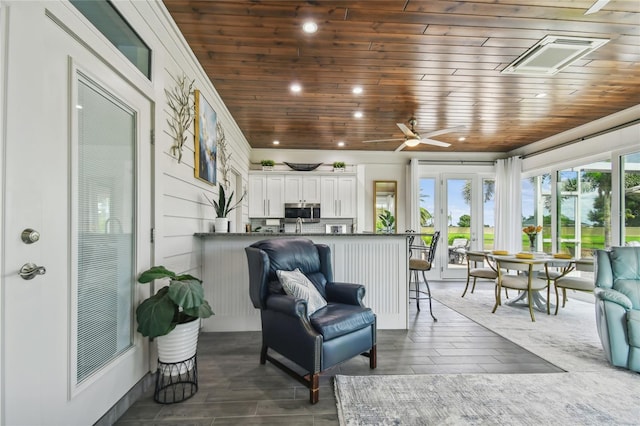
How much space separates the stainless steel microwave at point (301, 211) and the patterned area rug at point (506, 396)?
365 cm

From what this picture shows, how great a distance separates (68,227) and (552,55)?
395 centimetres

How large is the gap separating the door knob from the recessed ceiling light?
2286 mm

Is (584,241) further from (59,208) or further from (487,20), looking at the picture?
(59,208)

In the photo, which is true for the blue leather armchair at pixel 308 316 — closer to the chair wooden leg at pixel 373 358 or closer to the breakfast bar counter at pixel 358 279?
the chair wooden leg at pixel 373 358

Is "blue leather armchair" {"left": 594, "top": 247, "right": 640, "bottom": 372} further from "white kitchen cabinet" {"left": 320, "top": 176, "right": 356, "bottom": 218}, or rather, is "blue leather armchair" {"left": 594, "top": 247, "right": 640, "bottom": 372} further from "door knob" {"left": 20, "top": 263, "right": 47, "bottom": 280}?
"door knob" {"left": 20, "top": 263, "right": 47, "bottom": 280}

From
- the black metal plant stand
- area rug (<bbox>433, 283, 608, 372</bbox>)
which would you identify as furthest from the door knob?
area rug (<bbox>433, 283, 608, 372</bbox>)

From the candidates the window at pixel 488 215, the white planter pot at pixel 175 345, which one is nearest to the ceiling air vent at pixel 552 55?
the window at pixel 488 215

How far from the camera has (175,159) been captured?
7.76 feet

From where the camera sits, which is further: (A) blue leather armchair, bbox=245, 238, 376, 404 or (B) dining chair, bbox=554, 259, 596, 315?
(B) dining chair, bbox=554, 259, 596, 315

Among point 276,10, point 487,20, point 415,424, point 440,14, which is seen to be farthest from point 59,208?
point 487,20

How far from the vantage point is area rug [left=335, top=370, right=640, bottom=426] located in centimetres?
166

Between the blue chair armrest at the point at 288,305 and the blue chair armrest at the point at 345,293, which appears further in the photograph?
the blue chair armrest at the point at 345,293

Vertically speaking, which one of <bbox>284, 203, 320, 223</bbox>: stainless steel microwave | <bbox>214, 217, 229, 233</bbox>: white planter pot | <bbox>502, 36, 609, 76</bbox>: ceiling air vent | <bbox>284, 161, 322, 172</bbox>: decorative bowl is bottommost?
<bbox>214, 217, 229, 233</bbox>: white planter pot

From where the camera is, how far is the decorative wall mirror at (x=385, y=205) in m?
5.98
